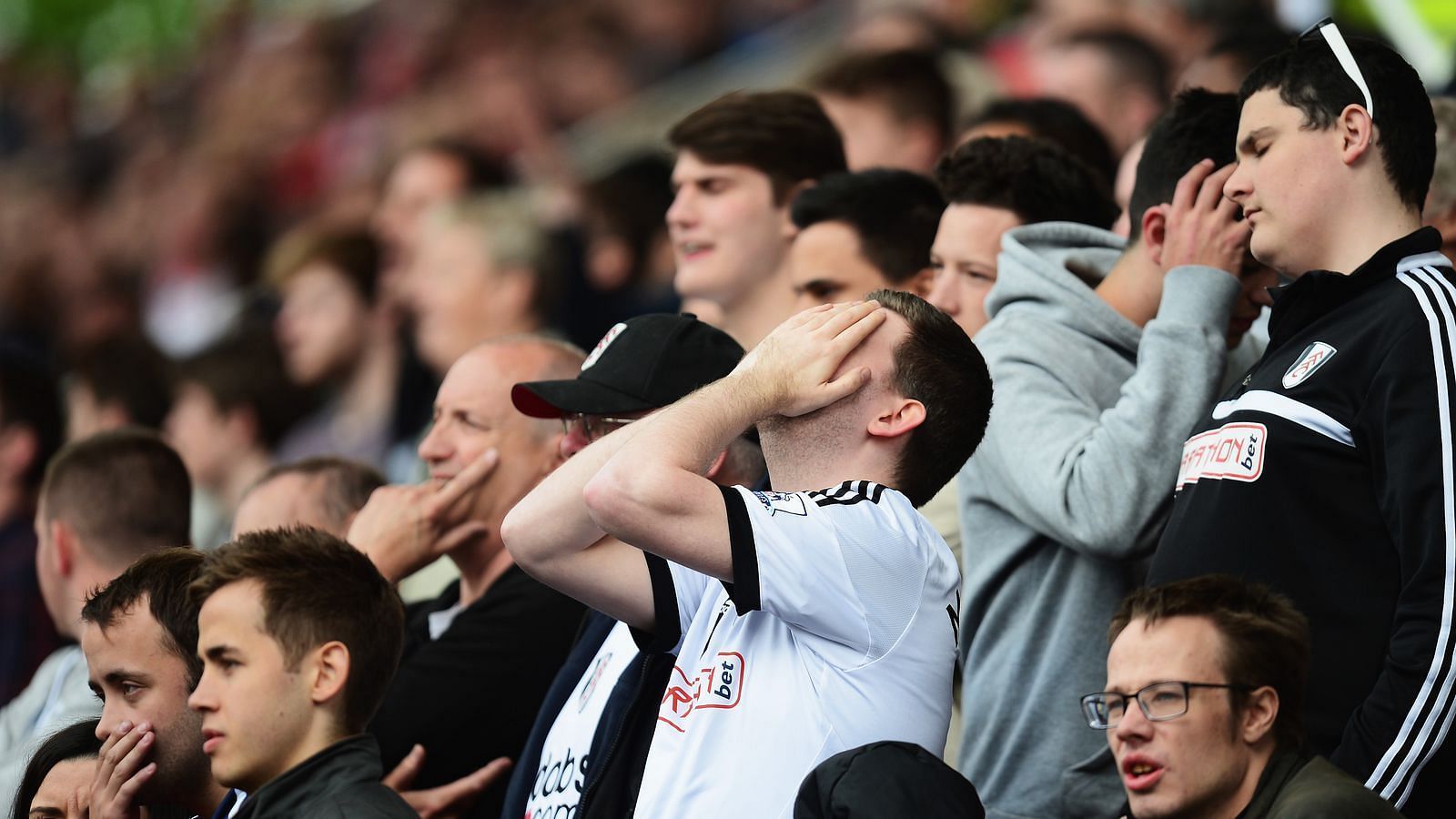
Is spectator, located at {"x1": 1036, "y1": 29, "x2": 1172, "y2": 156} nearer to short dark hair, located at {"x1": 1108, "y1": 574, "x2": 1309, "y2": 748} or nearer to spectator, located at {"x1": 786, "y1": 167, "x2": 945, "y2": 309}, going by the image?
spectator, located at {"x1": 786, "y1": 167, "x2": 945, "y2": 309}

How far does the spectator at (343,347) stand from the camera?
8.73m

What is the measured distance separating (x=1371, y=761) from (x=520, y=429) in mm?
2378

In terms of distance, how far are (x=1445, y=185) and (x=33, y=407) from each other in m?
5.25

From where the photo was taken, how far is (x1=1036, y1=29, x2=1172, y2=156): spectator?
273 inches

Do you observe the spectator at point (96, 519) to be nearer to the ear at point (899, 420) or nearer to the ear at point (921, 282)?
the ear at point (921, 282)

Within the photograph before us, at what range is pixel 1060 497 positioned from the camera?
3.80 meters

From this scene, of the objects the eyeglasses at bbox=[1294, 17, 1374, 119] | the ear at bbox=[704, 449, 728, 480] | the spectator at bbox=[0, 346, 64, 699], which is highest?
Answer: the eyeglasses at bbox=[1294, 17, 1374, 119]

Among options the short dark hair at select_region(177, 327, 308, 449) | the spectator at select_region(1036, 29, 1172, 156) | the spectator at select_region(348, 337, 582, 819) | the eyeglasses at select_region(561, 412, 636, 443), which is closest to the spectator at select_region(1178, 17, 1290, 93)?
the spectator at select_region(1036, 29, 1172, 156)

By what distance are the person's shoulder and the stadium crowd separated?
0.01 meters

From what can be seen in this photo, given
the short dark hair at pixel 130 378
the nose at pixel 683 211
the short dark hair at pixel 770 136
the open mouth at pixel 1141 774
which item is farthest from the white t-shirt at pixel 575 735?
the short dark hair at pixel 130 378

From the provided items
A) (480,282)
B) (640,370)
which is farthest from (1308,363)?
(480,282)

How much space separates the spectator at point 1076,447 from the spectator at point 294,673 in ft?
4.10

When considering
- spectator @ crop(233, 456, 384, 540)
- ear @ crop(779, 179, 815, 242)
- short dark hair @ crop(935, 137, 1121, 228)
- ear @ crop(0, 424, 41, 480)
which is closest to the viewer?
short dark hair @ crop(935, 137, 1121, 228)

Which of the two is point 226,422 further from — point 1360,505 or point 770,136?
point 1360,505
